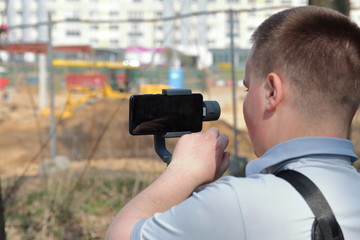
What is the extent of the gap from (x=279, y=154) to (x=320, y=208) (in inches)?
5.6

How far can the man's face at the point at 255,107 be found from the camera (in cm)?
110

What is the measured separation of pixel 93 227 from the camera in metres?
4.23

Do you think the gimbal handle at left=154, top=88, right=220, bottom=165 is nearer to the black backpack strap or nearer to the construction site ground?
the black backpack strap

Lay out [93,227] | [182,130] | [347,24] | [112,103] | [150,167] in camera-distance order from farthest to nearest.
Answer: [112,103] → [150,167] → [93,227] → [182,130] → [347,24]

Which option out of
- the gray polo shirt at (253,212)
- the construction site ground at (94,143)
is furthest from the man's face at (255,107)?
the construction site ground at (94,143)

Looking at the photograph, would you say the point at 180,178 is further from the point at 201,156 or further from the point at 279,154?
the point at 279,154

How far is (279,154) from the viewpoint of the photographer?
108 cm

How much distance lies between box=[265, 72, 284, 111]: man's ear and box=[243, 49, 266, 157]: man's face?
0.04 ft

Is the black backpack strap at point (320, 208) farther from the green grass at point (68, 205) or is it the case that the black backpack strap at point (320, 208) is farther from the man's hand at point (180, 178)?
the green grass at point (68, 205)

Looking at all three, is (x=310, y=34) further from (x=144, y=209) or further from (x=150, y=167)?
(x=150, y=167)

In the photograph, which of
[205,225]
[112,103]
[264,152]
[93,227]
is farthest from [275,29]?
[112,103]

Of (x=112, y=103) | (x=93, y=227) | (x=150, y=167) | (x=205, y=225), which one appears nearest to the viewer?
(x=205, y=225)

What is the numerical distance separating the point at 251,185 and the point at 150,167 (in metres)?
5.05

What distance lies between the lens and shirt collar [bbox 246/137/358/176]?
3.49 feet
